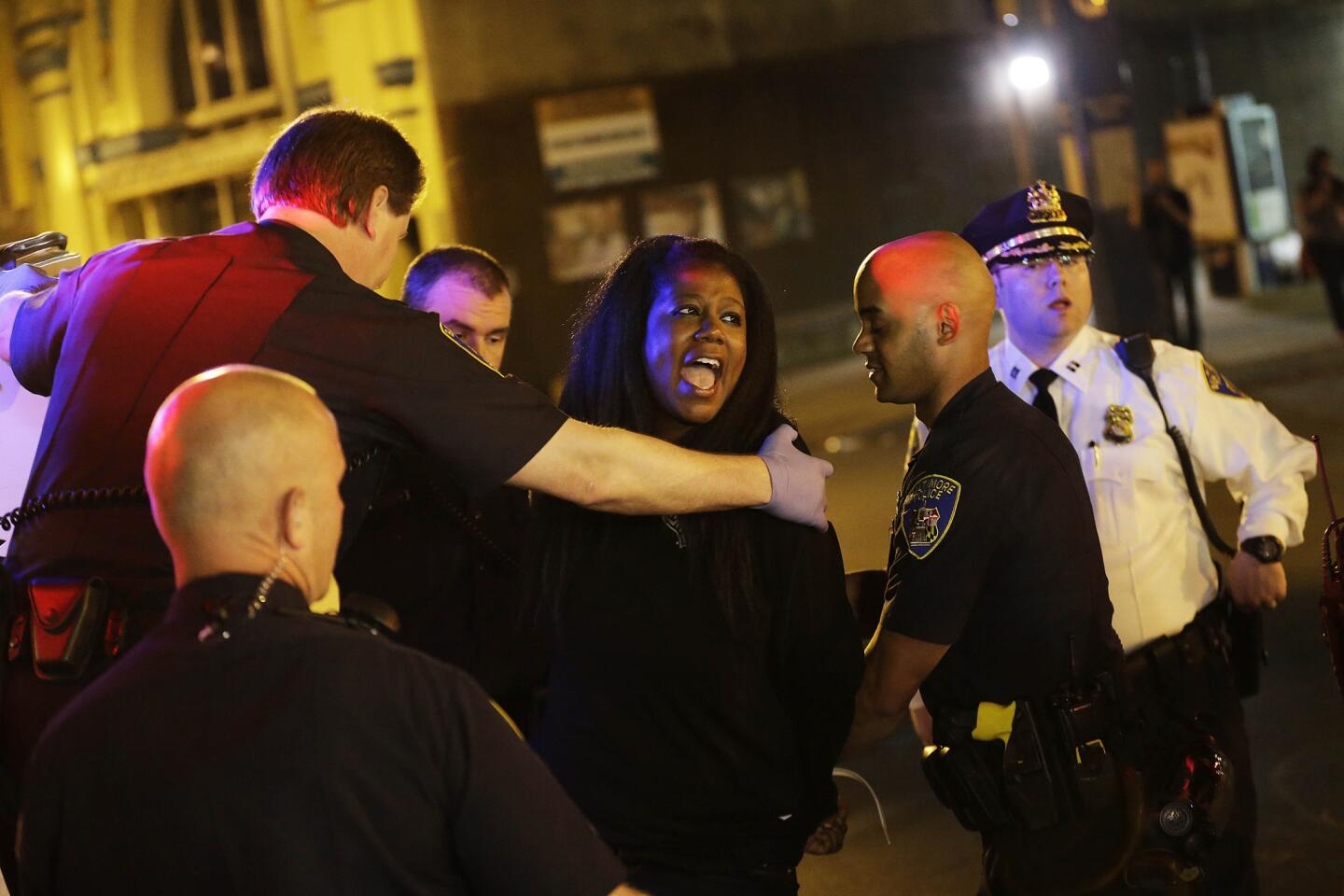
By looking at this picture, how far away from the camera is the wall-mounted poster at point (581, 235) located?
1802 cm

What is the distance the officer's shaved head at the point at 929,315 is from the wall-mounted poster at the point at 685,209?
15155mm

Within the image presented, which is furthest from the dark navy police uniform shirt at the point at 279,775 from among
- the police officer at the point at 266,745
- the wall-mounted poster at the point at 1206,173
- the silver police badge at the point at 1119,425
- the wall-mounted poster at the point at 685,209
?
the wall-mounted poster at the point at 1206,173

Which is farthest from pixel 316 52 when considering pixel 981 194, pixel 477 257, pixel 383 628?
pixel 383 628

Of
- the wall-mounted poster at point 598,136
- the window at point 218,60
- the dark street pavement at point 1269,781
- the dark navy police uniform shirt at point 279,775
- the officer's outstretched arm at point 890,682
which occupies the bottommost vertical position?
the dark street pavement at point 1269,781

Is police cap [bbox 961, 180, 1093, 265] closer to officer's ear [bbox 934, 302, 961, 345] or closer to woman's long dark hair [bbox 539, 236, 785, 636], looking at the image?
officer's ear [bbox 934, 302, 961, 345]

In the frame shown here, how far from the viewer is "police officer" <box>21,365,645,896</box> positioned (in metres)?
1.72

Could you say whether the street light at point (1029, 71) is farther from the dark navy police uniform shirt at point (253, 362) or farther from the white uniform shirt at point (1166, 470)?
the dark navy police uniform shirt at point (253, 362)

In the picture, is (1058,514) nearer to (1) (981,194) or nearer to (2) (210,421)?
(2) (210,421)

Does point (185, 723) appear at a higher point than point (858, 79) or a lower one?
lower

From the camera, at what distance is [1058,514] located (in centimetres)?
306

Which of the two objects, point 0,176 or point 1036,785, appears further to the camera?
point 0,176

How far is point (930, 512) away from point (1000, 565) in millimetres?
173

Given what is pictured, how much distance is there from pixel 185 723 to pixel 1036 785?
1892 millimetres

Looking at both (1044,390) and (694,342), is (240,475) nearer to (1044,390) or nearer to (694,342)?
(694,342)
